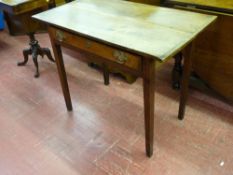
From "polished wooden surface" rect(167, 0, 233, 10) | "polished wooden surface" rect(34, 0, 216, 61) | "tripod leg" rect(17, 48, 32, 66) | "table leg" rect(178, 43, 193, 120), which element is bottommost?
"tripod leg" rect(17, 48, 32, 66)

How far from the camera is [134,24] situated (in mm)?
1334

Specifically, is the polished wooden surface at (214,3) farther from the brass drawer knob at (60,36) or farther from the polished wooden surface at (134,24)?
the brass drawer knob at (60,36)

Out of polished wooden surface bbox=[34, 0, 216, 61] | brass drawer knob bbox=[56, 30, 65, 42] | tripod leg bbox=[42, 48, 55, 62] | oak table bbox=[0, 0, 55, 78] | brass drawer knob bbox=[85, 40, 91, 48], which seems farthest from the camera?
tripod leg bbox=[42, 48, 55, 62]

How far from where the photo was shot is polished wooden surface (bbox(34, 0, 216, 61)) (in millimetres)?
1137

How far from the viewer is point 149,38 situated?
3.90ft

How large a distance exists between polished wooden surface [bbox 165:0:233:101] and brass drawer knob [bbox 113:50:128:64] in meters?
0.74

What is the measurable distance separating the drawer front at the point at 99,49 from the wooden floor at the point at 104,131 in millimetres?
674

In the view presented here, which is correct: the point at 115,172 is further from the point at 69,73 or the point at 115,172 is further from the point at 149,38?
the point at 69,73

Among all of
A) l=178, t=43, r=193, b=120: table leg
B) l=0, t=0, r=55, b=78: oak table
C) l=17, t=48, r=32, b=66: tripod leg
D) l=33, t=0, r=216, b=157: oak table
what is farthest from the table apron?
l=17, t=48, r=32, b=66: tripod leg

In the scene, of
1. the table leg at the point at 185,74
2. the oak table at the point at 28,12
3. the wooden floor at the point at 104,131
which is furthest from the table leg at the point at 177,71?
the oak table at the point at 28,12

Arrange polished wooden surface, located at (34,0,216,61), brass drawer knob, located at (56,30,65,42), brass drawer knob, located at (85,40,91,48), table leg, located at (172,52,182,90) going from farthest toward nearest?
table leg, located at (172,52,182,90), brass drawer knob, located at (56,30,65,42), brass drawer knob, located at (85,40,91,48), polished wooden surface, located at (34,0,216,61)

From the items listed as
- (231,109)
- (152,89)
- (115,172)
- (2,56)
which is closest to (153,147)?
(115,172)

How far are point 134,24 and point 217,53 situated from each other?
28.6 inches

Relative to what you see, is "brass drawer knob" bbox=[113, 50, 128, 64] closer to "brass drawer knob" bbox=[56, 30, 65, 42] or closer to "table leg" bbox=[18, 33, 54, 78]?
"brass drawer knob" bbox=[56, 30, 65, 42]
